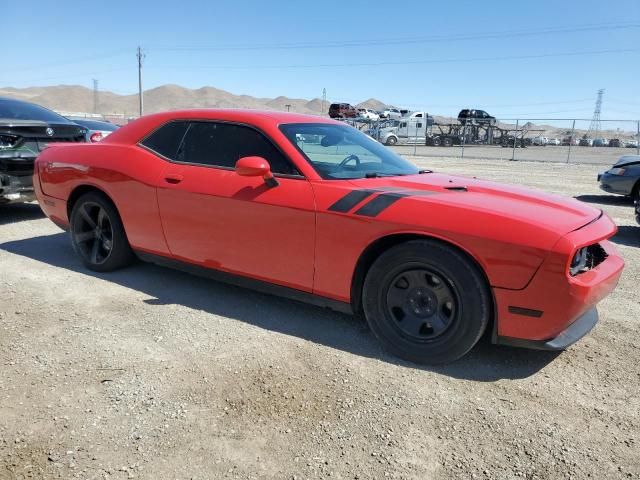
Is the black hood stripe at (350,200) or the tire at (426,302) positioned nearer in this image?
the tire at (426,302)

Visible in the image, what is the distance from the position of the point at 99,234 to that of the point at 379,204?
2.90 m

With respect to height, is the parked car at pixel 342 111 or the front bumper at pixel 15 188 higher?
the parked car at pixel 342 111

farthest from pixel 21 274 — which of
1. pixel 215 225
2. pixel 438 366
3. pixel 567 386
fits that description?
pixel 567 386

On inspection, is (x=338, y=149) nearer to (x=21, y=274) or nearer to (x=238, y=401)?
(x=238, y=401)

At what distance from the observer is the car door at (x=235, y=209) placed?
11.0 feet

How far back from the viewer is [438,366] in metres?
3.02

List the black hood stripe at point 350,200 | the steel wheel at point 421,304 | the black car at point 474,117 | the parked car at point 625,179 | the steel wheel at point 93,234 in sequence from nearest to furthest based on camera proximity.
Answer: the steel wheel at point 421,304 < the black hood stripe at point 350,200 < the steel wheel at point 93,234 < the parked car at point 625,179 < the black car at point 474,117

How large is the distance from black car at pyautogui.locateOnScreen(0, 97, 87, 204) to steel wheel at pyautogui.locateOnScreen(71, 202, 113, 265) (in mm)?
2046

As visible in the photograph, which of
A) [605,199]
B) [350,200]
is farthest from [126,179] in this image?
[605,199]

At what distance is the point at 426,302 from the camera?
3.02 metres

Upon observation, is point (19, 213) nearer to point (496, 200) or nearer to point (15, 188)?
point (15, 188)

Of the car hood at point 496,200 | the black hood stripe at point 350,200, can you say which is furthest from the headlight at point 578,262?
the black hood stripe at point 350,200

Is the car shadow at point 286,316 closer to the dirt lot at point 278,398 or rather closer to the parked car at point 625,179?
the dirt lot at point 278,398

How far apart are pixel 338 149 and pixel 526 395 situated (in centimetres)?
213
